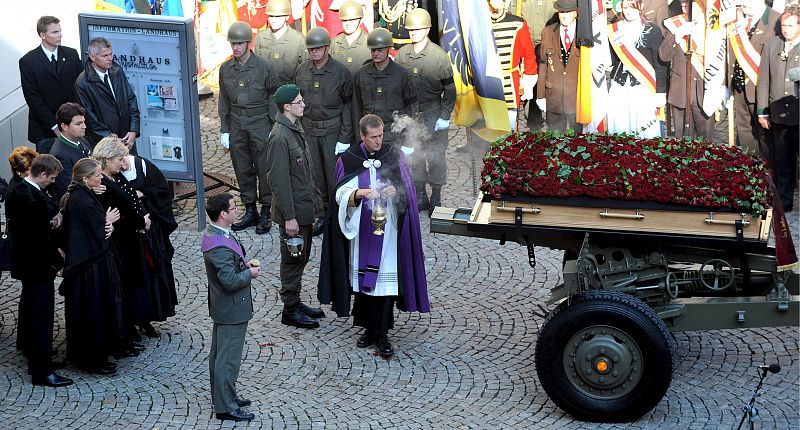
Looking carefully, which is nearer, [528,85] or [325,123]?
[325,123]

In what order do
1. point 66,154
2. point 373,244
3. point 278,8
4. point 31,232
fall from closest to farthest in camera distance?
point 31,232 → point 373,244 → point 66,154 → point 278,8

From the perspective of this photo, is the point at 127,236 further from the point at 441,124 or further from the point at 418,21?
the point at 418,21

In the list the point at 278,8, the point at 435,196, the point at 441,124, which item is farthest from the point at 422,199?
the point at 278,8

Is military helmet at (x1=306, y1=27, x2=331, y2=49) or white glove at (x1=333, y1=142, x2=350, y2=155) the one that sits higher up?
military helmet at (x1=306, y1=27, x2=331, y2=49)

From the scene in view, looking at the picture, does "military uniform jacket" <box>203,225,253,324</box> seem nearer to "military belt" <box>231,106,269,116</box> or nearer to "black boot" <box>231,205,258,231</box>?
"black boot" <box>231,205,258,231</box>

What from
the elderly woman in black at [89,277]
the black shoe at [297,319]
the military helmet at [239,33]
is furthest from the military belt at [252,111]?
the elderly woman in black at [89,277]

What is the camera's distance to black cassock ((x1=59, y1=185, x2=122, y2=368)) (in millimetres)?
8969

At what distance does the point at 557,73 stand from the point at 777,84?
2.39 m

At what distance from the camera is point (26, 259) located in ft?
29.5

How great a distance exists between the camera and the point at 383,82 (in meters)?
12.5

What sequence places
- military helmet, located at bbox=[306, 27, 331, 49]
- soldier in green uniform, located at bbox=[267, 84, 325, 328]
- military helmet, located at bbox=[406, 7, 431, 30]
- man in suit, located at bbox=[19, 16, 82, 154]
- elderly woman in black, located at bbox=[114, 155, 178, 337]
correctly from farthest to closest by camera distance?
1. military helmet, located at bbox=[406, 7, 431, 30]
2. military helmet, located at bbox=[306, 27, 331, 49]
3. man in suit, located at bbox=[19, 16, 82, 154]
4. soldier in green uniform, located at bbox=[267, 84, 325, 328]
5. elderly woman in black, located at bbox=[114, 155, 178, 337]

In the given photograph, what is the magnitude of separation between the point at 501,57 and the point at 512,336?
4623 millimetres

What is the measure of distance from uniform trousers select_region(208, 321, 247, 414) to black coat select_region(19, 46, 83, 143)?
4846 mm

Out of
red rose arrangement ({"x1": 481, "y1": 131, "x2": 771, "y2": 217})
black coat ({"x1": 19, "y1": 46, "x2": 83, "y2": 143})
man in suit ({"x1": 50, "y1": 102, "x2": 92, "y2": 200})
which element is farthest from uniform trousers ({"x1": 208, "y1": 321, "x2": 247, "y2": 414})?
black coat ({"x1": 19, "y1": 46, "x2": 83, "y2": 143})
